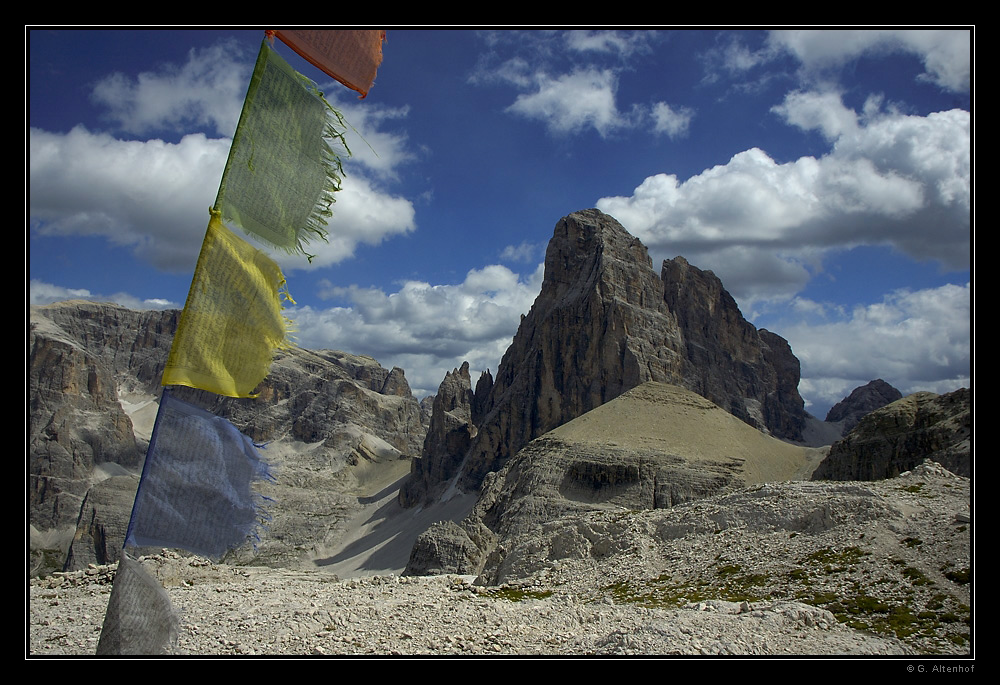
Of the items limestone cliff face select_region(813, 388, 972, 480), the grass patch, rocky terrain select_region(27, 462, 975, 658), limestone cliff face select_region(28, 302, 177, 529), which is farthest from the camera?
limestone cliff face select_region(28, 302, 177, 529)

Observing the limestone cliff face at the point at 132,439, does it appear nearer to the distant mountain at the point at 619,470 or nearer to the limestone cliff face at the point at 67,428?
the limestone cliff face at the point at 67,428

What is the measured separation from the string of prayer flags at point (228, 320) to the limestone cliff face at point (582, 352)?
254 ft

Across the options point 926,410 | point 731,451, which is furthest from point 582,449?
point 926,410

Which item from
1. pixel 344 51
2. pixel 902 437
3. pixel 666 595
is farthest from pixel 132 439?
pixel 344 51

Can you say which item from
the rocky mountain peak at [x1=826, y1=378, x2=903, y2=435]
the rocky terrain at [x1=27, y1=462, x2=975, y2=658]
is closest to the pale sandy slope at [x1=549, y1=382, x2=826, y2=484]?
the rocky terrain at [x1=27, y1=462, x2=975, y2=658]

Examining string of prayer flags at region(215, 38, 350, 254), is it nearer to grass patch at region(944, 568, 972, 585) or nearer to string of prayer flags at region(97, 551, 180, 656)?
string of prayer flags at region(97, 551, 180, 656)

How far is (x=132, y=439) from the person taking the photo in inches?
5123

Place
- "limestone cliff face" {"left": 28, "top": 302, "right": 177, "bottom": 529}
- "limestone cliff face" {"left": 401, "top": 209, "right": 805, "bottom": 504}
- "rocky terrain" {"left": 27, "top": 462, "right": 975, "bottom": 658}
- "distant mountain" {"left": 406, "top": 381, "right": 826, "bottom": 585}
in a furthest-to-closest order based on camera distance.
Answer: "limestone cliff face" {"left": 28, "top": 302, "right": 177, "bottom": 529} < "limestone cliff face" {"left": 401, "top": 209, "right": 805, "bottom": 504} < "distant mountain" {"left": 406, "top": 381, "right": 826, "bottom": 585} < "rocky terrain" {"left": 27, "top": 462, "right": 975, "bottom": 658}

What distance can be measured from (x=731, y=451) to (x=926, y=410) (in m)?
20.0

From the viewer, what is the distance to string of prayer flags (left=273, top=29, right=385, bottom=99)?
8.29 metres

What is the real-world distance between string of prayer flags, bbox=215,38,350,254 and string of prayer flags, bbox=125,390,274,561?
2323 millimetres

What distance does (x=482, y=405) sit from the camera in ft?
392

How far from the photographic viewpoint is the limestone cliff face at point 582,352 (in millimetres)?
87562

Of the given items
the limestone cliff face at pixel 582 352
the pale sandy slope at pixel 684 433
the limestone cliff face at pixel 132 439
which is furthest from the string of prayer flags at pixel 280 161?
the limestone cliff face at pixel 582 352
